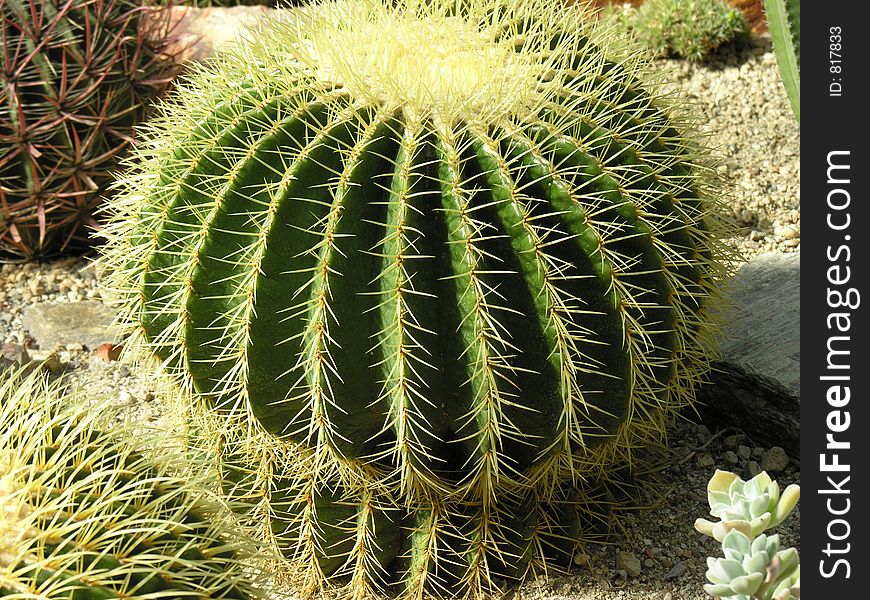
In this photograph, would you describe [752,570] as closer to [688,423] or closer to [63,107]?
[688,423]

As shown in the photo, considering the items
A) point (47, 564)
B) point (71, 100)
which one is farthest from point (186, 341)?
point (71, 100)

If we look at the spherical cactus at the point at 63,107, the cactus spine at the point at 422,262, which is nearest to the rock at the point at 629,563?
the cactus spine at the point at 422,262

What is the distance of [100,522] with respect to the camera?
65.7 inches

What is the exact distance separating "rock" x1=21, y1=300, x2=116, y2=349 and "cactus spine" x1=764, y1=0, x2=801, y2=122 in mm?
2727

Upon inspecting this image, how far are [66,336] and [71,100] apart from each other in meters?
0.98

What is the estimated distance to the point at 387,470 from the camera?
7.96 feet

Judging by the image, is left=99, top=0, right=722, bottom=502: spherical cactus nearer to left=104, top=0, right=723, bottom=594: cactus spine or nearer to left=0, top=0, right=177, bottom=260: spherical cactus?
left=104, top=0, right=723, bottom=594: cactus spine

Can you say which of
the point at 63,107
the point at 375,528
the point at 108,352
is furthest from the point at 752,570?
the point at 63,107

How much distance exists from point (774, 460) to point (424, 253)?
1.60 meters

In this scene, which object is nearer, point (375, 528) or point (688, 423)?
point (375, 528)

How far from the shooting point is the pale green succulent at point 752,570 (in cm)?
153

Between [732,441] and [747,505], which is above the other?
[747,505]
